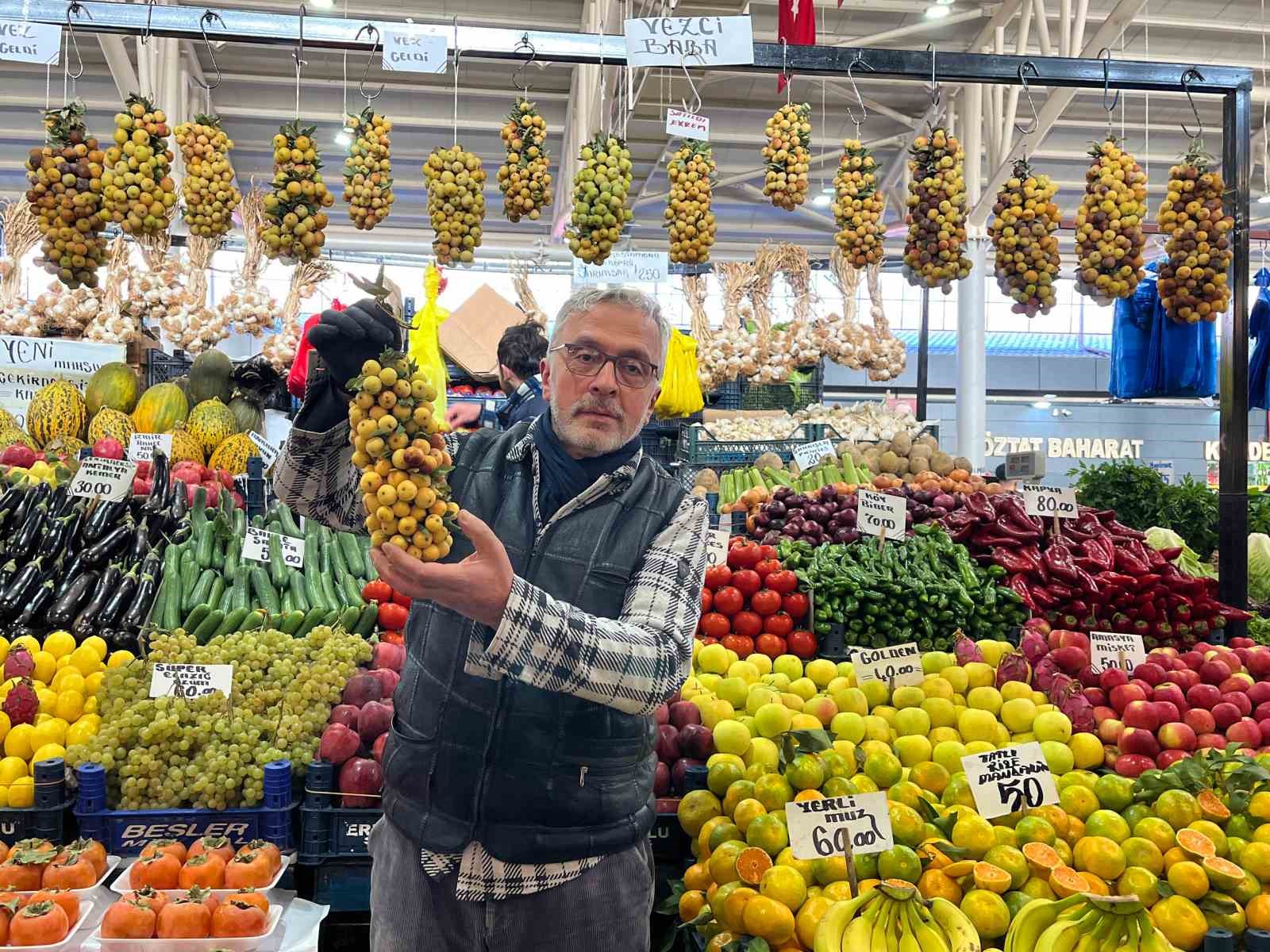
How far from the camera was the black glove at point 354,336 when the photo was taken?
4.87ft

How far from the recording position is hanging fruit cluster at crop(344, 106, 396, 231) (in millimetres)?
4039

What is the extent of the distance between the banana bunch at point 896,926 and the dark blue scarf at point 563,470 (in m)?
0.95

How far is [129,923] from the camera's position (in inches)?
84.2

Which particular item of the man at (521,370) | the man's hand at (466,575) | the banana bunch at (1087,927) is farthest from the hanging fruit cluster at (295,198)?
the banana bunch at (1087,927)

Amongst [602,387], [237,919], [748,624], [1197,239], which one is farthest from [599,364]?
[1197,239]

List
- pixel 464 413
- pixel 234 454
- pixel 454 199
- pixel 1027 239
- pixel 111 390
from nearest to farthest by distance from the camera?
1. pixel 454 199
2. pixel 1027 239
3. pixel 234 454
4. pixel 111 390
5. pixel 464 413

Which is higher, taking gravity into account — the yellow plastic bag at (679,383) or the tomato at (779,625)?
the yellow plastic bag at (679,383)

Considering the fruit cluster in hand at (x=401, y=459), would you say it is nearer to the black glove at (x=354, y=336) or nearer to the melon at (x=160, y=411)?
the black glove at (x=354, y=336)

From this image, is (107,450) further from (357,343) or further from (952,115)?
(952,115)

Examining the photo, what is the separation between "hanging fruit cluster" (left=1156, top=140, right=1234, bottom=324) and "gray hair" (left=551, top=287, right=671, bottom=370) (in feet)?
11.6

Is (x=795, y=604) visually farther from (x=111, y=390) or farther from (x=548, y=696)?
(x=111, y=390)

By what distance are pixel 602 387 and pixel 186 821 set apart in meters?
1.79

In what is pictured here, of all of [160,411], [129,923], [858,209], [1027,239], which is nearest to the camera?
[129,923]

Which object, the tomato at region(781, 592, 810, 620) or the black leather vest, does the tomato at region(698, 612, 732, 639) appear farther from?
the black leather vest
